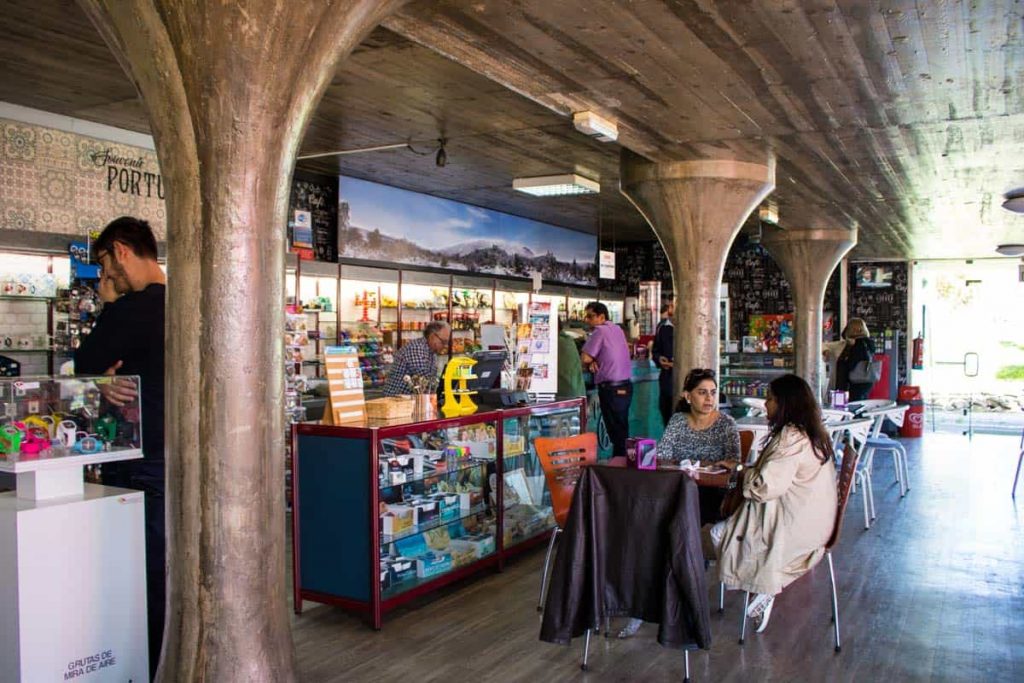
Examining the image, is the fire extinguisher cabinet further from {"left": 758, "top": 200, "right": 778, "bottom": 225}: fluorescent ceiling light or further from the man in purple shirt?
the man in purple shirt

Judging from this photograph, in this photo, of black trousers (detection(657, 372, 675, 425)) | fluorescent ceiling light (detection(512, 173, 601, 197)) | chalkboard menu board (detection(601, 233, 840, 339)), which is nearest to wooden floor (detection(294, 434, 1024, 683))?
black trousers (detection(657, 372, 675, 425))

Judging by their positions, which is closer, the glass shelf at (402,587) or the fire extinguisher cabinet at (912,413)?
the glass shelf at (402,587)

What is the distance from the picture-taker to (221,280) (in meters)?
3.01

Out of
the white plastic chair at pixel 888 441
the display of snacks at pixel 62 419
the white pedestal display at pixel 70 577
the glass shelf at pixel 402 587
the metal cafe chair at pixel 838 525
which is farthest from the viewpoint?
the white plastic chair at pixel 888 441

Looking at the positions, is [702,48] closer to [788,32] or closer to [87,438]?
[788,32]

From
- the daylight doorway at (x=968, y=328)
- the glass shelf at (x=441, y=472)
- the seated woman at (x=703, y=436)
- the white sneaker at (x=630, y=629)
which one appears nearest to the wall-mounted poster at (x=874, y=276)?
the daylight doorway at (x=968, y=328)

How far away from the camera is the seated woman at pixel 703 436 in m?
5.42

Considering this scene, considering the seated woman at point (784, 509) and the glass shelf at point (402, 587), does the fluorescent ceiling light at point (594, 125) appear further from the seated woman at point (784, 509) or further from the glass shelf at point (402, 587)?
the glass shelf at point (402, 587)

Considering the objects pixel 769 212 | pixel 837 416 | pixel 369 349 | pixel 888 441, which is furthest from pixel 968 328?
pixel 369 349

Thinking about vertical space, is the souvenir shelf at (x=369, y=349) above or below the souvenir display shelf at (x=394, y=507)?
above

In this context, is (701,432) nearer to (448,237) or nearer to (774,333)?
(448,237)

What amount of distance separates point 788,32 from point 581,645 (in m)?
3.61

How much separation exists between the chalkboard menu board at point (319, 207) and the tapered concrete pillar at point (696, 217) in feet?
13.1

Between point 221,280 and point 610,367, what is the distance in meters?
6.90
